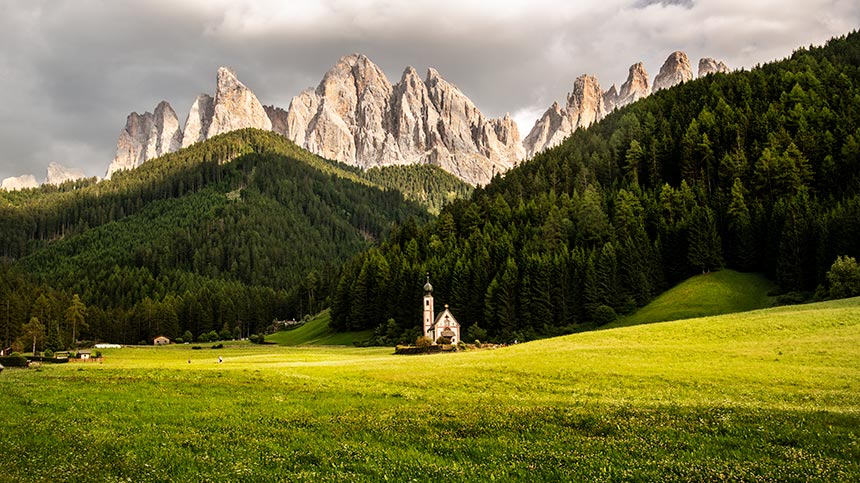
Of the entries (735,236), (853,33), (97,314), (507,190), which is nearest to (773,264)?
(735,236)

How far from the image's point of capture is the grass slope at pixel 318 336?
121850 millimetres

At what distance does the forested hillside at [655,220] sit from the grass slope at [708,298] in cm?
322

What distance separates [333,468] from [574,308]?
91812 millimetres

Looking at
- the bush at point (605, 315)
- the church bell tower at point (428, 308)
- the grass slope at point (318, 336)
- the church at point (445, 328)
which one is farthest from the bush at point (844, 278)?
the grass slope at point (318, 336)

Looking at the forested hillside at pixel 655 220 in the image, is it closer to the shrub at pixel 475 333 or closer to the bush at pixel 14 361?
the shrub at pixel 475 333

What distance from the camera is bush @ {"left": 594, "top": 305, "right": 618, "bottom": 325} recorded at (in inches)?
3713

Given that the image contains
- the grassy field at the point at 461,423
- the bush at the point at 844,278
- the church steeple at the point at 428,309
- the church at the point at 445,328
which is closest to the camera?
the grassy field at the point at 461,423

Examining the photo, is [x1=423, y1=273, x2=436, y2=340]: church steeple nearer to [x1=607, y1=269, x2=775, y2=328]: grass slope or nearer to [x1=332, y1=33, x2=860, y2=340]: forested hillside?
[x1=332, y1=33, x2=860, y2=340]: forested hillside

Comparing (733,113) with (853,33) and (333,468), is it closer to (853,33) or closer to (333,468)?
(853,33)

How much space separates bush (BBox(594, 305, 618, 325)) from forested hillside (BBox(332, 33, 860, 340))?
0.61 feet

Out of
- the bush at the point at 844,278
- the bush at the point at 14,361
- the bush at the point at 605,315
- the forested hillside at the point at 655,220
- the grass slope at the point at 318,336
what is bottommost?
the grass slope at the point at 318,336

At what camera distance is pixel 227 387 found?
3300 centimetres

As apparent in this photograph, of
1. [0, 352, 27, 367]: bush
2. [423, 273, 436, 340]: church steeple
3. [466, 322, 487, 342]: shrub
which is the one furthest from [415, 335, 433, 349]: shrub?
[0, 352, 27, 367]: bush

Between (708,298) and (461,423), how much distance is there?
82.1 metres
